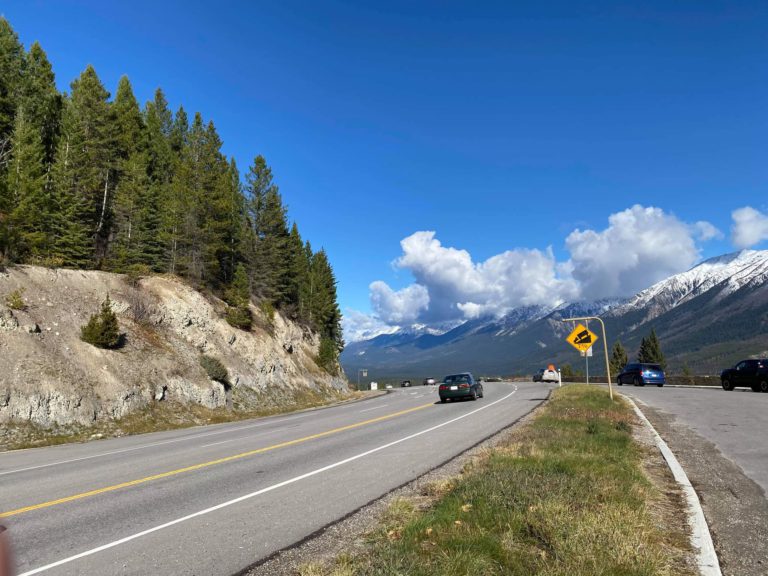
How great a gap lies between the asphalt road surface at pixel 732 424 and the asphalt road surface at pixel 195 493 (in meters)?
5.92

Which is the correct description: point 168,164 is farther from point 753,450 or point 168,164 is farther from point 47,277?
point 753,450

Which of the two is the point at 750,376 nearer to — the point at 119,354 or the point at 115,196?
the point at 119,354

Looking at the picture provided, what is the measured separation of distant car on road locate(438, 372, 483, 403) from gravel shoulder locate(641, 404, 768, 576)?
57.5 feet

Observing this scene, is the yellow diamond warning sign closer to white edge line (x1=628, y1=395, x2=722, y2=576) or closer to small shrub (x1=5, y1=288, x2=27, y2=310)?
white edge line (x1=628, y1=395, x2=722, y2=576)

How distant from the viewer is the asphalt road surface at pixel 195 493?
5648 millimetres

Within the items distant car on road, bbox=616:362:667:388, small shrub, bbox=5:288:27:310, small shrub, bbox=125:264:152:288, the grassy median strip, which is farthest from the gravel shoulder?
small shrub, bbox=125:264:152:288

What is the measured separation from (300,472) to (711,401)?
2163 cm

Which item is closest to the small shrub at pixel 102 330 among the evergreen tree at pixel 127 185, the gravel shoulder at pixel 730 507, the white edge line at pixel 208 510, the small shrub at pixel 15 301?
the small shrub at pixel 15 301

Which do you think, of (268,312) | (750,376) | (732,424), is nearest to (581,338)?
(732,424)

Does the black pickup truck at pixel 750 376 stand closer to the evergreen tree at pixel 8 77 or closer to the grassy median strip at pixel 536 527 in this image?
the grassy median strip at pixel 536 527

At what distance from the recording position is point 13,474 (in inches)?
440

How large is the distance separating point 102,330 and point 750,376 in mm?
37382

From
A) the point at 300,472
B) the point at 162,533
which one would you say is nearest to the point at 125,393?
the point at 300,472

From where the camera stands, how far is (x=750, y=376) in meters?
29.1
